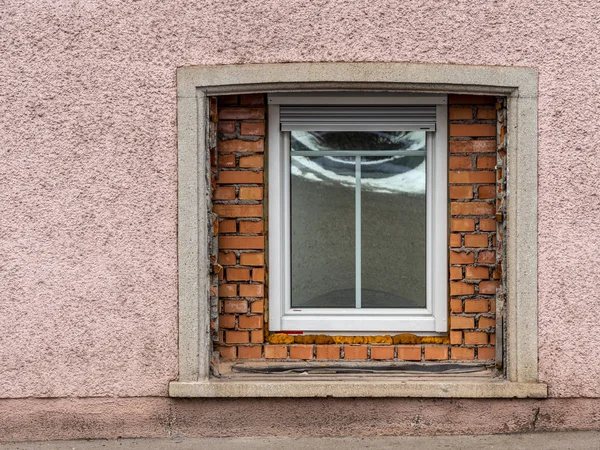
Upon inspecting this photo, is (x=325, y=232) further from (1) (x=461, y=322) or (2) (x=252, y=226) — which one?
(1) (x=461, y=322)

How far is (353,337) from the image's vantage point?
5.30 metres

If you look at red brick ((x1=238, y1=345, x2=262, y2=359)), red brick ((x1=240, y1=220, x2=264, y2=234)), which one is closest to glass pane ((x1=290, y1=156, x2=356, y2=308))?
red brick ((x1=240, y1=220, x2=264, y2=234))

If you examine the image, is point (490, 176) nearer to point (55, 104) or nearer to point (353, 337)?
point (353, 337)

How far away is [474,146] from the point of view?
5.20 meters

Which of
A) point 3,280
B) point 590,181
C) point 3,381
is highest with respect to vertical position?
point 590,181

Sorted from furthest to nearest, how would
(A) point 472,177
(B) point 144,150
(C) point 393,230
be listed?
1. (C) point 393,230
2. (A) point 472,177
3. (B) point 144,150

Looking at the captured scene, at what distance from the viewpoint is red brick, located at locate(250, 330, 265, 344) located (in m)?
5.26

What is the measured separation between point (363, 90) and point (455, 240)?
1.15 m

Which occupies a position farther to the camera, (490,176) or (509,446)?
(490,176)

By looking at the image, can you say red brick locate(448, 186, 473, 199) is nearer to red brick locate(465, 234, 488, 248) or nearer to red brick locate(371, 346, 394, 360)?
red brick locate(465, 234, 488, 248)

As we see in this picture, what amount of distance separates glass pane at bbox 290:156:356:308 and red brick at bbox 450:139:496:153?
693 millimetres

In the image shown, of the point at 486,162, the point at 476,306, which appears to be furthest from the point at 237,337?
the point at 486,162

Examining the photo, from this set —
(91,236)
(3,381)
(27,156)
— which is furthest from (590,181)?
(3,381)

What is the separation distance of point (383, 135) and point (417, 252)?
0.82 meters
